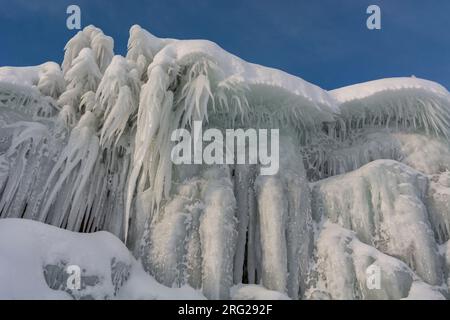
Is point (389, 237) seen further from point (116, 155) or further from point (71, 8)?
point (71, 8)

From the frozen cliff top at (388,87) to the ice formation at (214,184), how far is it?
0.12 ft

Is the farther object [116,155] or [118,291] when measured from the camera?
[116,155]

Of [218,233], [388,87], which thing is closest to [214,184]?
[218,233]

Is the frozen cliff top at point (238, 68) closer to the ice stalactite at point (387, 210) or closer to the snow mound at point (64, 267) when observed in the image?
the ice stalactite at point (387, 210)

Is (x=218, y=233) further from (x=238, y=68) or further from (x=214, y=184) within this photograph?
(x=238, y=68)

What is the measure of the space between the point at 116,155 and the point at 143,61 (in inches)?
67.3

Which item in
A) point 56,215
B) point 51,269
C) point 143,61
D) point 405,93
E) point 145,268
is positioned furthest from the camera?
point 405,93

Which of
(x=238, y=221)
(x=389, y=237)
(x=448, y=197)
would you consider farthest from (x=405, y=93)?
(x=238, y=221)

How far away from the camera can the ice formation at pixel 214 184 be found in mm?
7293

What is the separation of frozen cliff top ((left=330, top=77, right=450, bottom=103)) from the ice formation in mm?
36

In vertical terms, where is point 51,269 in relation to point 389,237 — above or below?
below

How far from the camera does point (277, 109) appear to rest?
8.67 m

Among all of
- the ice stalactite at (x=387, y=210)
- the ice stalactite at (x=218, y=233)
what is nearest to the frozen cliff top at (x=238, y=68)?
the ice stalactite at (x=387, y=210)

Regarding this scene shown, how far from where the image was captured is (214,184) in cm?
782
